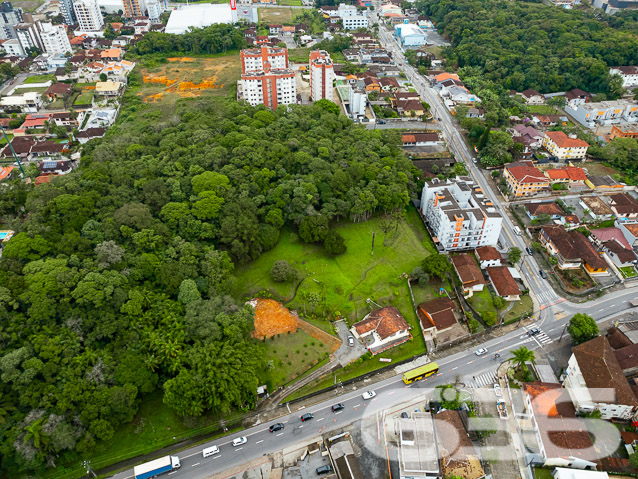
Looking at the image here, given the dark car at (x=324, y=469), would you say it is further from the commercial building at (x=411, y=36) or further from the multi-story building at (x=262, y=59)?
the commercial building at (x=411, y=36)

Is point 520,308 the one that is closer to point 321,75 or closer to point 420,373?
point 420,373

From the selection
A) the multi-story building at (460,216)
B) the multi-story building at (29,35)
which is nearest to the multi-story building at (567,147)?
the multi-story building at (460,216)

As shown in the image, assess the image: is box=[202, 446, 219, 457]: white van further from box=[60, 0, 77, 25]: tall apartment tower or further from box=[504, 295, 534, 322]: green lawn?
box=[60, 0, 77, 25]: tall apartment tower

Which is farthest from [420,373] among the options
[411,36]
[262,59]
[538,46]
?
[411,36]

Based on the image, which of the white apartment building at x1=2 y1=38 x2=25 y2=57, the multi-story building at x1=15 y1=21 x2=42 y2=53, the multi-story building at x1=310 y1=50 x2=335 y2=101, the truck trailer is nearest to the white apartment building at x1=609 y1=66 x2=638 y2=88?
the multi-story building at x1=310 y1=50 x2=335 y2=101

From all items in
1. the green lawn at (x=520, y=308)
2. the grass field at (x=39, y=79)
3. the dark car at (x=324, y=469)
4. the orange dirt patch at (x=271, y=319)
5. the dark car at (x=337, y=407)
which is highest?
the grass field at (x=39, y=79)
